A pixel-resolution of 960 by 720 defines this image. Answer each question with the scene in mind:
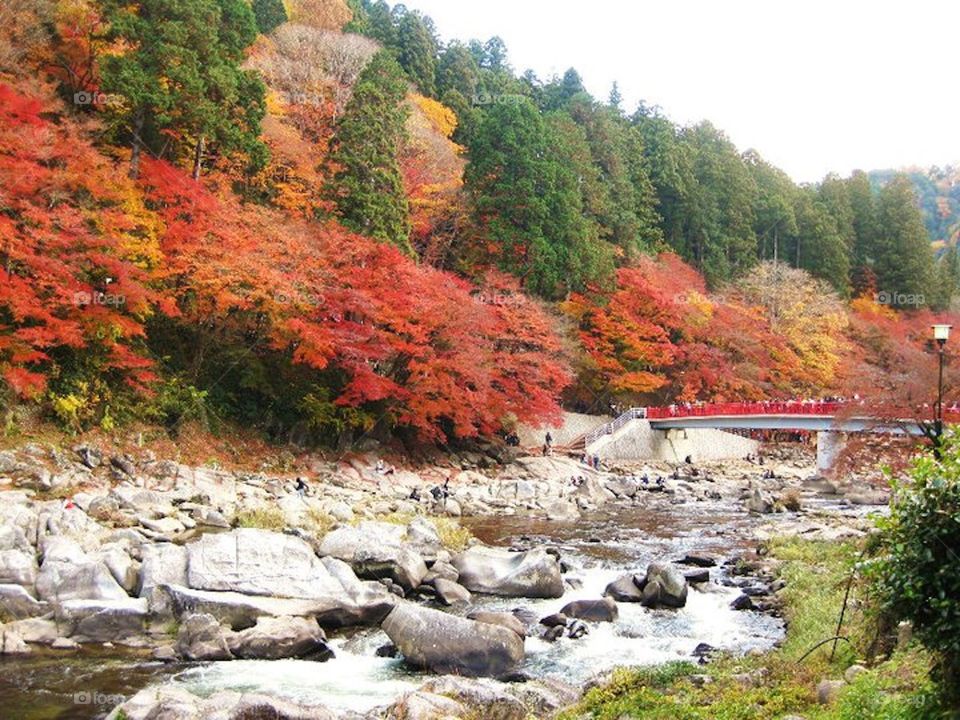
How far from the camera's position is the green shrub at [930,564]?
208 inches

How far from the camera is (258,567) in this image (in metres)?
12.1

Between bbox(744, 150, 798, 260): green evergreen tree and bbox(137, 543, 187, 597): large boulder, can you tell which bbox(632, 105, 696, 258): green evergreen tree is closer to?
bbox(744, 150, 798, 260): green evergreen tree

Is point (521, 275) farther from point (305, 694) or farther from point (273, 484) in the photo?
point (305, 694)

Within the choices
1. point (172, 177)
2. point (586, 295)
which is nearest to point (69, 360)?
point (172, 177)

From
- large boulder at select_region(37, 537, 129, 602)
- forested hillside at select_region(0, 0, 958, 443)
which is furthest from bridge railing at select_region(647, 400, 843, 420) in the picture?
large boulder at select_region(37, 537, 129, 602)

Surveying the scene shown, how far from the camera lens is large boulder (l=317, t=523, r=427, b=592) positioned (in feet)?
45.3

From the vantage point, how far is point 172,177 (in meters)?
23.5

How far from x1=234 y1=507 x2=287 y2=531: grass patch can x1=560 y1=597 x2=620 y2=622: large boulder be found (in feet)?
22.2

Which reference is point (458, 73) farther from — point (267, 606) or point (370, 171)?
point (267, 606)

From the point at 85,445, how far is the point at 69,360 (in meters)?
2.73

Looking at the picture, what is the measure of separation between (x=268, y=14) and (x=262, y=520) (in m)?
36.1

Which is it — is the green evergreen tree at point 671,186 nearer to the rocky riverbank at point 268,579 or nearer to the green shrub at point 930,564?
the rocky riverbank at point 268,579

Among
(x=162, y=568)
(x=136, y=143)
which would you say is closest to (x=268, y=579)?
(x=162, y=568)

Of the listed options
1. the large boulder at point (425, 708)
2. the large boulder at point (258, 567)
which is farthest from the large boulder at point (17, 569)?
the large boulder at point (425, 708)
